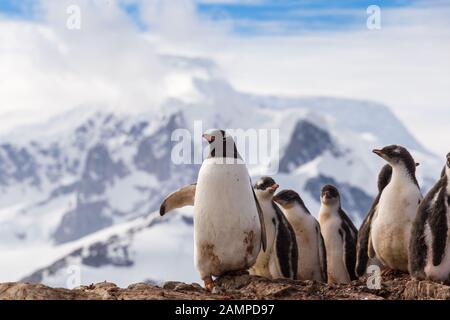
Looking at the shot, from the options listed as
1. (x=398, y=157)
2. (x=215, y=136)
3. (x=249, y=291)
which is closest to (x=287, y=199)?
(x=398, y=157)

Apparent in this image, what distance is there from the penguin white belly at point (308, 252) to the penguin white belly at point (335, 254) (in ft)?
2.65

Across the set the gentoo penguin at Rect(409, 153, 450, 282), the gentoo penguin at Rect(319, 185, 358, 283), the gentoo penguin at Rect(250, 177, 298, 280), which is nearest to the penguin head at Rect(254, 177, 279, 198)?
the gentoo penguin at Rect(250, 177, 298, 280)

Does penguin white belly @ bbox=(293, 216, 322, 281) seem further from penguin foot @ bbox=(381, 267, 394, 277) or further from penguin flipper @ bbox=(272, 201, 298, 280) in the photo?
penguin foot @ bbox=(381, 267, 394, 277)

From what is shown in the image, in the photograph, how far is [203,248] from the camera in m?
13.1

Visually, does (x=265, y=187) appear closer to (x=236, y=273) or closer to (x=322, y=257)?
(x=322, y=257)

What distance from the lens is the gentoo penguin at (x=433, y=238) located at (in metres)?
11.5

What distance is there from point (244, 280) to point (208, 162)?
1.52 meters

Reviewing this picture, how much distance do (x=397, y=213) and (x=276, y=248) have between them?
1.98 meters

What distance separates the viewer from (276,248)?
14891 mm

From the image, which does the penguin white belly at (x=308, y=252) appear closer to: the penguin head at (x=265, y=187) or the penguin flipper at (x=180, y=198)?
the penguin head at (x=265, y=187)

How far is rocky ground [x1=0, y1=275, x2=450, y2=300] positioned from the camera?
406 inches

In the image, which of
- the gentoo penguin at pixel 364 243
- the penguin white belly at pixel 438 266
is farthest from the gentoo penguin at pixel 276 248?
the penguin white belly at pixel 438 266
